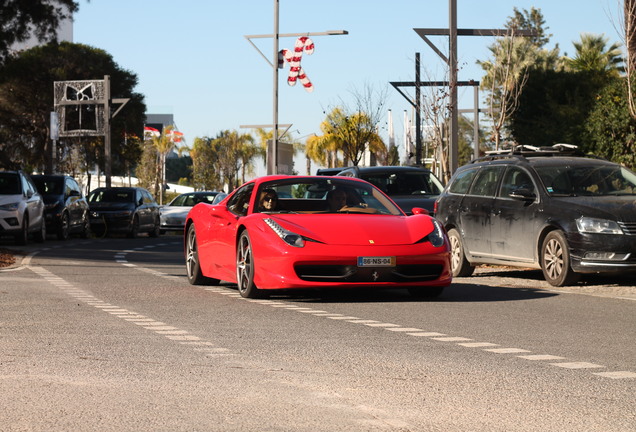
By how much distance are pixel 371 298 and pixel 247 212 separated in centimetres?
173

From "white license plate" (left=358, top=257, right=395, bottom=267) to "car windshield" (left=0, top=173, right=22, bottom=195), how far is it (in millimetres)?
17272

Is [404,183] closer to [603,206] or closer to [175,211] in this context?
[603,206]

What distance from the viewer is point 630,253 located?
14766mm

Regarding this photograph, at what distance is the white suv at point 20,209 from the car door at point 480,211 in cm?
1300

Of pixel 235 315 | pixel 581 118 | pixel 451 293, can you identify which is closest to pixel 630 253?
pixel 451 293

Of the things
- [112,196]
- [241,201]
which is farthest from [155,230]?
[241,201]

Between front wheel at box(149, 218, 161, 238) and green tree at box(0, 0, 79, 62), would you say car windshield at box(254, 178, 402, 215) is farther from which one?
front wheel at box(149, 218, 161, 238)

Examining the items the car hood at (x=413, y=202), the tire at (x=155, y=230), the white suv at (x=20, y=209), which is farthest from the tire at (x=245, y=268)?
the tire at (x=155, y=230)

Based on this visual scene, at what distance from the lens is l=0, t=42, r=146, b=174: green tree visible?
67938 mm

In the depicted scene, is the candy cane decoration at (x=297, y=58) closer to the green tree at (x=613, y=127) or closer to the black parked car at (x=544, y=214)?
the green tree at (x=613, y=127)

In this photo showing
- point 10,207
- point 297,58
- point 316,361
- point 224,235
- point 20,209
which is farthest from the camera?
point 297,58

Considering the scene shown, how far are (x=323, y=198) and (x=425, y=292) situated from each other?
1.56 m

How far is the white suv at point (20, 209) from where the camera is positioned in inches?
1077

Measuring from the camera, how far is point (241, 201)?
573 inches
